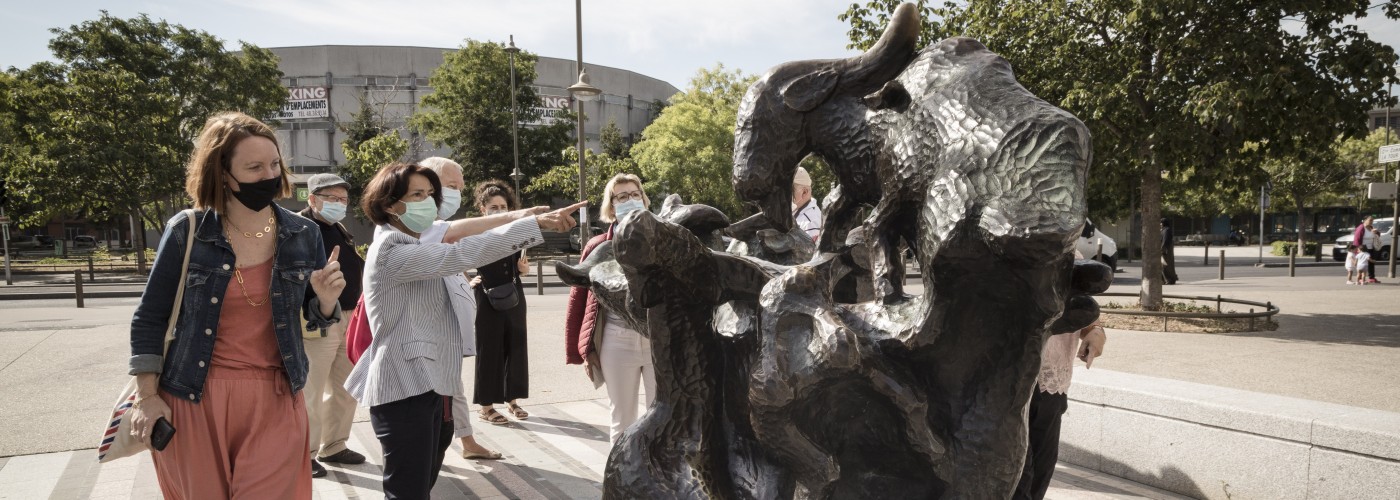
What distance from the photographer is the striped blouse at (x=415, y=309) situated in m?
2.78

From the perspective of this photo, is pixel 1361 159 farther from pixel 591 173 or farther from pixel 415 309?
pixel 415 309

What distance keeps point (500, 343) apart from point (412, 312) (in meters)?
2.19

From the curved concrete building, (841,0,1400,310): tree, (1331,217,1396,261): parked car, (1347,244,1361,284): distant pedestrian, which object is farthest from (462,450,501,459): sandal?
the curved concrete building

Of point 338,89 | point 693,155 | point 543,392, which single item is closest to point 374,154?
point 693,155

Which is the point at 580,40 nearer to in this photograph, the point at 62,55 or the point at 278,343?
the point at 278,343

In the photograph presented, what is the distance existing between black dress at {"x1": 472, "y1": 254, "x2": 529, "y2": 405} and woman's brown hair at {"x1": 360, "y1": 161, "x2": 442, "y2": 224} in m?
1.73

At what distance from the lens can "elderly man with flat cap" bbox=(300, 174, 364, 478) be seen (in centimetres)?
471

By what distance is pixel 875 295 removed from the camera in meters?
1.70

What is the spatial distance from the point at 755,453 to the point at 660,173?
26550 millimetres

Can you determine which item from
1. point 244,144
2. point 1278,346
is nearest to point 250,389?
point 244,144

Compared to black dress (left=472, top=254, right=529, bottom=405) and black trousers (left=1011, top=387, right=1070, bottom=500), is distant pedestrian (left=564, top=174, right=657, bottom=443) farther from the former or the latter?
black trousers (left=1011, top=387, right=1070, bottom=500)

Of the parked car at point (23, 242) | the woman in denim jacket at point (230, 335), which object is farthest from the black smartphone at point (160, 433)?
the parked car at point (23, 242)

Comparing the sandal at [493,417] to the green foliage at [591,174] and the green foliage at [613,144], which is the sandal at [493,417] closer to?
the green foliage at [591,174]

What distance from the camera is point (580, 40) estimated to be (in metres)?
13.9
